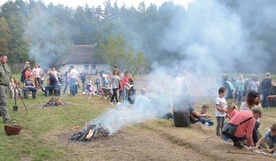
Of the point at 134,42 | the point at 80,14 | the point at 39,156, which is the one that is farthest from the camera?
the point at 80,14

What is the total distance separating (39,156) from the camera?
696 centimetres

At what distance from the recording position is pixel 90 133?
8.78 meters

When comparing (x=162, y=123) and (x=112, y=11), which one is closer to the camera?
(x=162, y=123)

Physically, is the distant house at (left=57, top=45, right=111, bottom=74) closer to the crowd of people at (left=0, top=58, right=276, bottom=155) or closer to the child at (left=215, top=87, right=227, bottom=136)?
the crowd of people at (left=0, top=58, right=276, bottom=155)

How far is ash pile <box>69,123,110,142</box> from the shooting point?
866 centimetres

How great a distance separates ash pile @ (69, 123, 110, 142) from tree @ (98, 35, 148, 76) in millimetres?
12974

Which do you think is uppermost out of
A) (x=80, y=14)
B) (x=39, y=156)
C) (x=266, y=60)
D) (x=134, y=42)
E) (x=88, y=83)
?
(x=80, y=14)

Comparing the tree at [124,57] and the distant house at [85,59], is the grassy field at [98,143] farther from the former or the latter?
the distant house at [85,59]

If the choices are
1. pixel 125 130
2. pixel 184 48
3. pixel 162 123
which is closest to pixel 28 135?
pixel 125 130

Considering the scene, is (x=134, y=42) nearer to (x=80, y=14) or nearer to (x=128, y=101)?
(x=128, y=101)

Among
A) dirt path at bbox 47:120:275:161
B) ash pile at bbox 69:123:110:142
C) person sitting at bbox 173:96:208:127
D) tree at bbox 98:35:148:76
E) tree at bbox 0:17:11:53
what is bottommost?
dirt path at bbox 47:120:275:161

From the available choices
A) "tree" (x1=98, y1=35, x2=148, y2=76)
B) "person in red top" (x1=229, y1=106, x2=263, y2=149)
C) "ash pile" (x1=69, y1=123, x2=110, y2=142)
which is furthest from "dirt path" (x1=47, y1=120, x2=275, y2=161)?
"tree" (x1=98, y1=35, x2=148, y2=76)

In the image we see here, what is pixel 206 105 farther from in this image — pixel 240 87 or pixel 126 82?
pixel 240 87

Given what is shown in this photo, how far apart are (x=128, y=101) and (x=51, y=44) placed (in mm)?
13612
